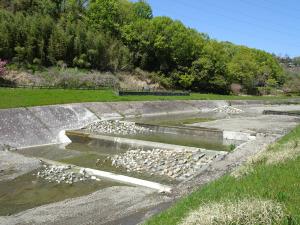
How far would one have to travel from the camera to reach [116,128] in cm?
2678

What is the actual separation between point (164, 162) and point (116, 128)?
10.6m

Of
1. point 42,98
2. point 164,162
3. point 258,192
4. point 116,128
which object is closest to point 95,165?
point 164,162

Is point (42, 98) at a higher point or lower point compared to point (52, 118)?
higher

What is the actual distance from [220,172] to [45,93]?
23.8 metres

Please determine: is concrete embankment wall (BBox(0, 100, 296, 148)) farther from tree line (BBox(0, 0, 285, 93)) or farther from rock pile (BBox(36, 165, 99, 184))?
tree line (BBox(0, 0, 285, 93))

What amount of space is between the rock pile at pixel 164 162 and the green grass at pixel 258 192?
17.5 feet

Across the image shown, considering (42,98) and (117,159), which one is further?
(42,98)

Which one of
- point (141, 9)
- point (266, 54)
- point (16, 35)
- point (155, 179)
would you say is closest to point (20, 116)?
point (155, 179)

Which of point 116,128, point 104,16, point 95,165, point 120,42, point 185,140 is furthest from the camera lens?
point 104,16

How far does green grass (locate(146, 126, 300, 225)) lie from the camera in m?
7.23

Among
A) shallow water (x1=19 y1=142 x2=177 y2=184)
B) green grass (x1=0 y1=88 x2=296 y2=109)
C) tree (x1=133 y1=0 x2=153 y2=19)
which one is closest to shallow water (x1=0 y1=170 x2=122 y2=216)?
shallow water (x1=19 y1=142 x2=177 y2=184)

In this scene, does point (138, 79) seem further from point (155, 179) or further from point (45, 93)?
point (155, 179)

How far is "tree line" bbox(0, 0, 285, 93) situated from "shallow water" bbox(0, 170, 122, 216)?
38.2 metres

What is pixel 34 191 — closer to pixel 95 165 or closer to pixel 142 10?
pixel 95 165
